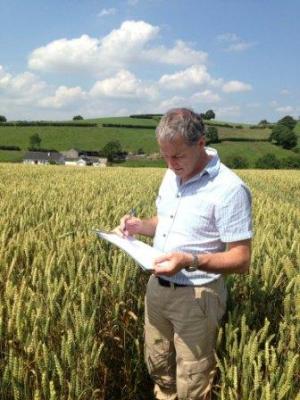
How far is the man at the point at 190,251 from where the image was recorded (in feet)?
7.55

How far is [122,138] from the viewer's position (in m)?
79.8

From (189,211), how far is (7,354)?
1.08 meters

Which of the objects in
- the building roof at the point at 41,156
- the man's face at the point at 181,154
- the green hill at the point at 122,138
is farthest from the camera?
the green hill at the point at 122,138

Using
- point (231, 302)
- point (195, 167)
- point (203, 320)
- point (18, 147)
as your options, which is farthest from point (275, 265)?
point (18, 147)

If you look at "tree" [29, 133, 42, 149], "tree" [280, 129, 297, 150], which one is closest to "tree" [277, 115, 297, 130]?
"tree" [280, 129, 297, 150]

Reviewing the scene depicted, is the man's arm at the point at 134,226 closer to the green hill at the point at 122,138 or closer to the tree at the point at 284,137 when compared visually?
the green hill at the point at 122,138

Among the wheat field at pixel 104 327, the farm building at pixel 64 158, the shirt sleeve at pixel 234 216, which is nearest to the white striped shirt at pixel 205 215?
the shirt sleeve at pixel 234 216

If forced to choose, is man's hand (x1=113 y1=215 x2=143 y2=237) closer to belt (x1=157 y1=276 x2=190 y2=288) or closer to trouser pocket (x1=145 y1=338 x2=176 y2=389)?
belt (x1=157 y1=276 x2=190 y2=288)

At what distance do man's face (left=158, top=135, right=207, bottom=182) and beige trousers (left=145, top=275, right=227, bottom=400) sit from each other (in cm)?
63

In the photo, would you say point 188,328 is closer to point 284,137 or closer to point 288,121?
point 284,137

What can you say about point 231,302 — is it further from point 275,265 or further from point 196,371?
point 196,371

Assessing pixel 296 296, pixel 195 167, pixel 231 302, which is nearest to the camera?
pixel 195 167

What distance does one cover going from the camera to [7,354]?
2275mm

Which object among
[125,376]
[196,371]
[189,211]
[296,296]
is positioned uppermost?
[189,211]
